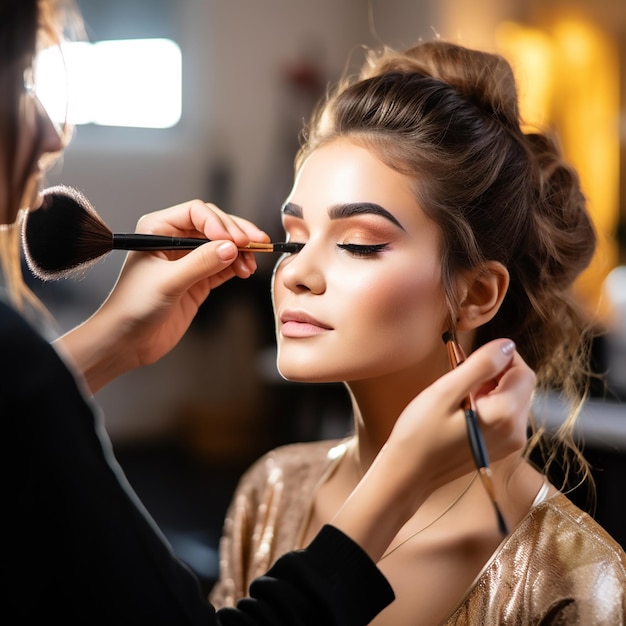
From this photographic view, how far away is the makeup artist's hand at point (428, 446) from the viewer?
0.67 metres

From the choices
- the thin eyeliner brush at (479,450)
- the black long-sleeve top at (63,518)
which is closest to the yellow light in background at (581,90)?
the thin eyeliner brush at (479,450)

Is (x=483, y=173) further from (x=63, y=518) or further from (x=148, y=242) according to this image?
(x=63, y=518)

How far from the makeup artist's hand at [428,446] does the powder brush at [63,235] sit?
1.31ft

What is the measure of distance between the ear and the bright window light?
7.59 ft

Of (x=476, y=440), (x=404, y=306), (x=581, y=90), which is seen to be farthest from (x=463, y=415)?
(x=581, y=90)

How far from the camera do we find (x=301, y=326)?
926mm

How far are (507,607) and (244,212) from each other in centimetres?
286

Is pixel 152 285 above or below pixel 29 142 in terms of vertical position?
below

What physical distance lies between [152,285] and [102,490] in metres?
0.42

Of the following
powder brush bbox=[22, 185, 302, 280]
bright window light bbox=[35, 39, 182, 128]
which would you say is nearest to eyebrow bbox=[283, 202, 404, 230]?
powder brush bbox=[22, 185, 302, 280]

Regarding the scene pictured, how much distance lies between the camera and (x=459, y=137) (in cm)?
98

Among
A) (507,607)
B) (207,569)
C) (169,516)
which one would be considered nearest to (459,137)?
(507,607)

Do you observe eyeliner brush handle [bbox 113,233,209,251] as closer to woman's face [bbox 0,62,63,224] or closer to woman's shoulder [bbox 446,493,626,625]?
woman's face [bbox 0,62,63,224]

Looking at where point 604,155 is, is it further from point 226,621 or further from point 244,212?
point 226,621
